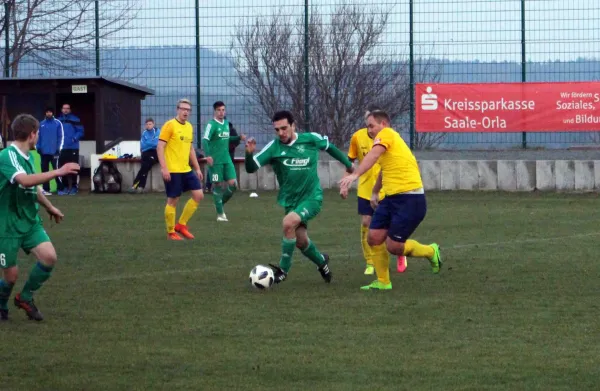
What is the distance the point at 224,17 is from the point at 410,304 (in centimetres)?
1658

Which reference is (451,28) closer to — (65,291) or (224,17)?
(224,17)

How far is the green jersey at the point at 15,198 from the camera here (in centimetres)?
850

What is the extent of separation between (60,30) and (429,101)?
342 inches

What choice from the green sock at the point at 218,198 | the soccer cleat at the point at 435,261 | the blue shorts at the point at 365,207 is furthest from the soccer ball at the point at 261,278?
the green sock at the point at 218,198

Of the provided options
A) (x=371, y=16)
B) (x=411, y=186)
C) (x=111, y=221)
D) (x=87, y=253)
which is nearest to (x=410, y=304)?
(x=411, y=186)

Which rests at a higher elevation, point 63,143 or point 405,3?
point 405,3

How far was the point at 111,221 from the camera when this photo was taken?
60.5ft

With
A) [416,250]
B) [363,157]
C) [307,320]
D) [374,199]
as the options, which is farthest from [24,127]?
[363,157]

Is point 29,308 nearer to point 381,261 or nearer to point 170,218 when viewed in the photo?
point 381,261

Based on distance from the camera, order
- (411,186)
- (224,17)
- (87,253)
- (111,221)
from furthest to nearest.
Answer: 1. (224,17)
2. (111,221)
3. (87,253)
4. (411,186)

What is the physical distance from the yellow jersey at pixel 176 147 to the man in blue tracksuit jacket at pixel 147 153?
889cm

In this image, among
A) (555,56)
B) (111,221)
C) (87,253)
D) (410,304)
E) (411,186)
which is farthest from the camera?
(555,56)

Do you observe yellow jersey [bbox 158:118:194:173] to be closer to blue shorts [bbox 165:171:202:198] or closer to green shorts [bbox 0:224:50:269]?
blue shorts [bbox 165:171:202:198]

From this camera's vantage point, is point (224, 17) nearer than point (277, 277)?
No
